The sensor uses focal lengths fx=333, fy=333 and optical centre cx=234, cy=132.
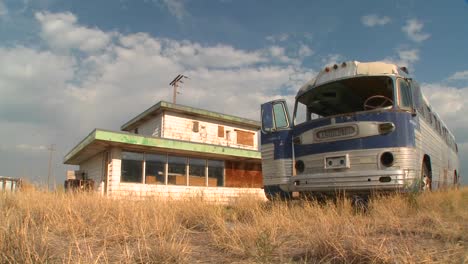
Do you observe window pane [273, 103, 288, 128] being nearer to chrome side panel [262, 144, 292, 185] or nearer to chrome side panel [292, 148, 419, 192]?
chrome side panel [262, 144, 292, 185]

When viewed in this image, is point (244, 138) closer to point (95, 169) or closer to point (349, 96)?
point (95, 169)

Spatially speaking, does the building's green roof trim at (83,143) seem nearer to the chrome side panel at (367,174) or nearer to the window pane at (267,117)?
the window pane at (267,117)

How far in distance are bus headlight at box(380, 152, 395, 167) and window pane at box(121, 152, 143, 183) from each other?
11.8 meters

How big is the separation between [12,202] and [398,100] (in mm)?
8679

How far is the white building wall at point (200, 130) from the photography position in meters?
18.9

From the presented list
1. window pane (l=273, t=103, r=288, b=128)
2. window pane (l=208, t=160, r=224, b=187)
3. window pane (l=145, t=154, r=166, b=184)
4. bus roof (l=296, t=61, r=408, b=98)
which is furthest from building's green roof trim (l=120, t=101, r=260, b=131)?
bus roof (l=296, t=61, r=408, b=98)

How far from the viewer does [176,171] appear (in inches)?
656

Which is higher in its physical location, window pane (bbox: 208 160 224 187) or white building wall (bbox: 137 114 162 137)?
white building wall (bbox: 137 114 162 137)

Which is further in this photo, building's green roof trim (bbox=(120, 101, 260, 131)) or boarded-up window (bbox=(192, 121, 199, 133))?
boarded-up window (bbox=(192, 121, 199, 133))

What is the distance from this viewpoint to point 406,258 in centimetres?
257

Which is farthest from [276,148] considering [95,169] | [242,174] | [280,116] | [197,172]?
[95,169]

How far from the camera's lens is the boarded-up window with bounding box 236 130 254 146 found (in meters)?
22.1

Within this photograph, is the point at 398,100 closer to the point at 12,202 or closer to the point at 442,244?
the point at 442,244

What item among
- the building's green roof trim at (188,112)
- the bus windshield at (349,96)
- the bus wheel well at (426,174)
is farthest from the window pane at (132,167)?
the bus wheel well at (426,174)
